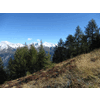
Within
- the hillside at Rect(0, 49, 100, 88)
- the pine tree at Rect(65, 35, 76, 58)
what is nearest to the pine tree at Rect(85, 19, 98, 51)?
the pine tree at Rect(65, 35, 76, 58)

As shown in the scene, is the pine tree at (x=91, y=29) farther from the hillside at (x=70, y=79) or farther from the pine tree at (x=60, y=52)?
the hillside at (x=70, y=79)

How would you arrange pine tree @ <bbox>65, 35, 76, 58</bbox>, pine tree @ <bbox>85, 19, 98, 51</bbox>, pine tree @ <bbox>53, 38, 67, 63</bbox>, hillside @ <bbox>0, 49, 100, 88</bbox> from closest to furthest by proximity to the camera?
hillside @ <bbox>0, 49, 100, 88</bbox> → pine tree @ <bbox>85, 19, 98, 51</bbox> → pine tree @ <bbox>65, 35, 76, 58</bbox> → pine tree @ <bbox>53, 38, 67, 63</bbox>

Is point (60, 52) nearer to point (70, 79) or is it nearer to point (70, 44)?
point (70, 44)

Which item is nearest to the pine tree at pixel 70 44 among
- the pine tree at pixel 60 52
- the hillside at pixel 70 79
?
the pine tree at pixel 60 52

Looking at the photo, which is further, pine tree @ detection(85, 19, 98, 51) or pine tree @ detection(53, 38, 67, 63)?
pine tree @ detection(53, 38, 67, 63)

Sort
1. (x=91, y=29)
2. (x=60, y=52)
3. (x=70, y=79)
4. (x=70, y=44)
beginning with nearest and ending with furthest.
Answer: (x=70, y=79)
(x=91, y=29)
(x=70, y=44)
(x=60, y=52)

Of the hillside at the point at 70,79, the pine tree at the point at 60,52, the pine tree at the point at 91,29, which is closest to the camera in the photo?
the hillside at the point at 70,79

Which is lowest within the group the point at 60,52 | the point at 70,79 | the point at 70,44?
the point at 70,79

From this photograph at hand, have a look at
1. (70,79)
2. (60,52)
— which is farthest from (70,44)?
(70,79)

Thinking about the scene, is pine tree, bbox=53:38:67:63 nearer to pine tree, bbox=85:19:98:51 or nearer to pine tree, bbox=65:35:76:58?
pine tree, bbox=65:35:76:58

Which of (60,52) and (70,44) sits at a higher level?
(70,44)

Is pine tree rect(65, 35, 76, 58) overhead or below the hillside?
overhead

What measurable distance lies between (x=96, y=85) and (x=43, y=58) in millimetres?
21221

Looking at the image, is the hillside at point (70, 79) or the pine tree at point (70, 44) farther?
the pine tree at point (70, 44)
